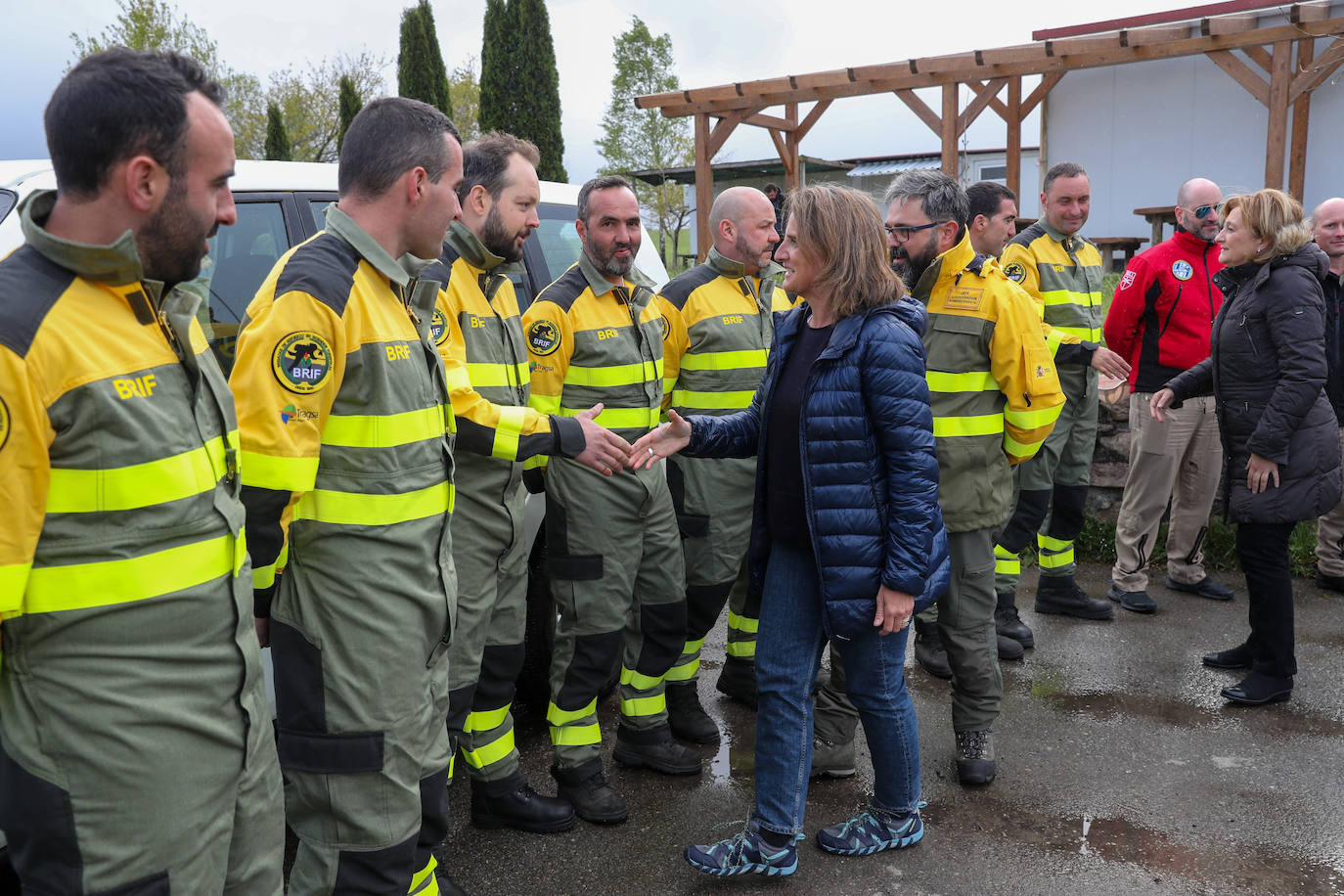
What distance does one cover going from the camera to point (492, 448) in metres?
2.93

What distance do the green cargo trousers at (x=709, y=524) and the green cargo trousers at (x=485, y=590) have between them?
95 centimetres

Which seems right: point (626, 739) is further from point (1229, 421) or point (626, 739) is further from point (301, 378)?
point (1229, 421)

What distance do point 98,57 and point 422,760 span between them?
1596 mm

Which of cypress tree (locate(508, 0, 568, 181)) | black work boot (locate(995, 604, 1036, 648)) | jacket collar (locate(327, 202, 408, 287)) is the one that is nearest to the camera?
jacket collar (locate(327, 202, 408, 287))

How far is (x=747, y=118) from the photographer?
15164 mm

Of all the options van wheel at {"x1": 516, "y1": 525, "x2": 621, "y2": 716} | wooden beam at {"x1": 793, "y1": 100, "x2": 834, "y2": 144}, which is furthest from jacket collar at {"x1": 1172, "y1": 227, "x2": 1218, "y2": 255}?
wooden beam at {"x1": 793, "y1": 100, "x2": 834, "y2": 144}

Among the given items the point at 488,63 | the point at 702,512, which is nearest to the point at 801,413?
the point at 702,512

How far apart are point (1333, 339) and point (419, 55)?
69.4ft

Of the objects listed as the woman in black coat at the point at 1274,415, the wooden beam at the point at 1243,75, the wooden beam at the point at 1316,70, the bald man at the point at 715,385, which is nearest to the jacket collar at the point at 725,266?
the bald man at the point at 715,385

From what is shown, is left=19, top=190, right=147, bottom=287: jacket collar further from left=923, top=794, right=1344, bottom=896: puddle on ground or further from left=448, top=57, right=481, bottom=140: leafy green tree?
left=448, top=57, right=481, bottom=140: leafy green tree

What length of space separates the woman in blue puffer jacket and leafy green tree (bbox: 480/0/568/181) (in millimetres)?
19957

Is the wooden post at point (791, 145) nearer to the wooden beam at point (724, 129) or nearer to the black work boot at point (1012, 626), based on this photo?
the wooden beam at point (724, 129)

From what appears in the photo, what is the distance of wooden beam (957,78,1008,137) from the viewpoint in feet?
42.3

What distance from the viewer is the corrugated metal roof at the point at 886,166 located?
32.0m
